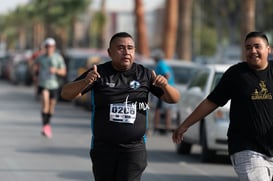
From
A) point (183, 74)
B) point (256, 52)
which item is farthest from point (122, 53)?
point (183, 74)

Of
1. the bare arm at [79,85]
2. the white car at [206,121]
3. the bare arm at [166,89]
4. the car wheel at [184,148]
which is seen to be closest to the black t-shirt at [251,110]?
the bare arm at [166,89]

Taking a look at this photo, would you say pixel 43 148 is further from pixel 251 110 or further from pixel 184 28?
pixel 184 28

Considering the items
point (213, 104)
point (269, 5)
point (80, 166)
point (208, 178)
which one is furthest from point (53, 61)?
point (269, 5)

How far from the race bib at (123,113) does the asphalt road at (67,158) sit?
4732 mm

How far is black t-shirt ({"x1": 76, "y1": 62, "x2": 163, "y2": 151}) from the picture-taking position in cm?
743

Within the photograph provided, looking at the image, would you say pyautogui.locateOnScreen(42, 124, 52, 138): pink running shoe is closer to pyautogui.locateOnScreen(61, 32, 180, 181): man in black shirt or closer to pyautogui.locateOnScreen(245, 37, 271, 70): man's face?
pyautogui.locateOnScreen(61, 32, 180, 181): man in black shirt

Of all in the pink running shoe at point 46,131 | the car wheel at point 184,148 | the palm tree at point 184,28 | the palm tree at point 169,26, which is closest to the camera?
the car wheel at point 184,148

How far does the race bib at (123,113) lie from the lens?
291 inches

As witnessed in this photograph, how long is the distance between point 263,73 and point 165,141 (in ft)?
37.6

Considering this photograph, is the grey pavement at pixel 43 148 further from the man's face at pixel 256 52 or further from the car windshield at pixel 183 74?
the man's face at pixel 256 52

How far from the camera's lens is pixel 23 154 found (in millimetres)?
15312

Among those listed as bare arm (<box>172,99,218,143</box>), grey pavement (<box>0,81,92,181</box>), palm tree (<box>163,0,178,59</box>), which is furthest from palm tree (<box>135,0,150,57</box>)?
bare arm (<box>172,99,218,143</box>)

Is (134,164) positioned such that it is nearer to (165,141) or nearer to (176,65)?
(165,141)

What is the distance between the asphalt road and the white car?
0.26m
